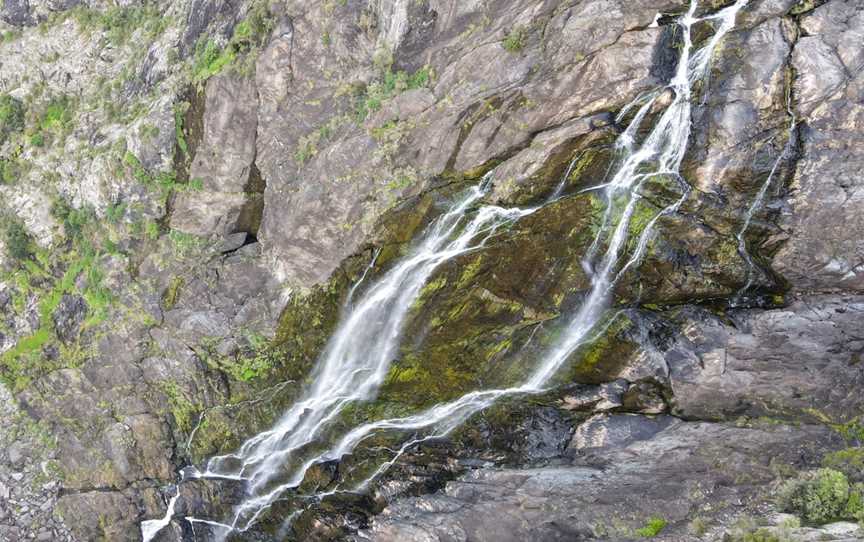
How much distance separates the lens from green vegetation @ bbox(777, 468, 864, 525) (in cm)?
1206

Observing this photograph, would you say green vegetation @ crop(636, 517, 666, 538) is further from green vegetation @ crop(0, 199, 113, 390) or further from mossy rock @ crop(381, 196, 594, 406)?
green vegetation @ crop(0, 199, 113, 390)

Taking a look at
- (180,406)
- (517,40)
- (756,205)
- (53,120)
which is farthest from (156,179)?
(756,205)

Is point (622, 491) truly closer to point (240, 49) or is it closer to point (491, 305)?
point (491, 305)

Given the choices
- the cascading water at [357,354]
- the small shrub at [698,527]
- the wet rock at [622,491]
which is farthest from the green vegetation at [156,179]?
the small shrub at [698,527]

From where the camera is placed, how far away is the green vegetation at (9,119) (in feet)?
89.1

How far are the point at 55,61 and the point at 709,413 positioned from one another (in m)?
30.0

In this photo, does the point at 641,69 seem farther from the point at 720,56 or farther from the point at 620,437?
the point at 620,437

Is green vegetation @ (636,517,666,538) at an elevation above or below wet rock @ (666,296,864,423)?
below

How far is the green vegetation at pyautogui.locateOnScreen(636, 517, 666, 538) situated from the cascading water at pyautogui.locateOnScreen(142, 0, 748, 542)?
17.1 feet

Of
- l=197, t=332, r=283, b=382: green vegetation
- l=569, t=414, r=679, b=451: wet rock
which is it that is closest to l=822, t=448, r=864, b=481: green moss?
l=569, t=414, r=679, b=451: wet rock

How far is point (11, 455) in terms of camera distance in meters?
24.2

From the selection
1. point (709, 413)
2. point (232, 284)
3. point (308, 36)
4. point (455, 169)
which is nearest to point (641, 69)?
point (455, 169)

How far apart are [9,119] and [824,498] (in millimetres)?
32214

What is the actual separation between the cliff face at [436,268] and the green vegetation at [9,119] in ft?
0.60
